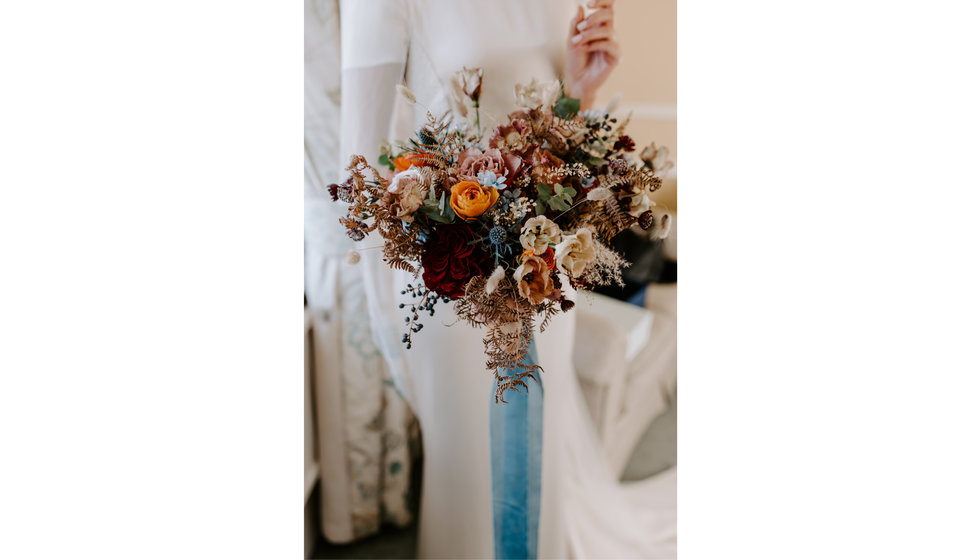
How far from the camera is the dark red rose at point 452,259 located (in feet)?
2.99

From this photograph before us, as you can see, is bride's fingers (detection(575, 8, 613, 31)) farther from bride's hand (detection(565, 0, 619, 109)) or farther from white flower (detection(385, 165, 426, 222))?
white flower (detection(385, 165, 426, 222))

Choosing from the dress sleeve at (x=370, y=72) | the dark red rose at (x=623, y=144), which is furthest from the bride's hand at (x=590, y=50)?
the dress sleeve at (x=370, y=72)

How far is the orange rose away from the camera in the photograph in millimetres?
888

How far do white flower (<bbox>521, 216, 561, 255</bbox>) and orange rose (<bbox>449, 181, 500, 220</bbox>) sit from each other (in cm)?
7

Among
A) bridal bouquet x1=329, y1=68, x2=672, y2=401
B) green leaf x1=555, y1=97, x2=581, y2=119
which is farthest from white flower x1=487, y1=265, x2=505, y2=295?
green leaf x1=555, y1=97, x2=581, y2=119

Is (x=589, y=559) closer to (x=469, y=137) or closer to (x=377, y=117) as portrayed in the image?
(x=469, y=137)

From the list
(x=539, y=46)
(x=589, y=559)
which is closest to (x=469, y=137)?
(x=539, y=46)

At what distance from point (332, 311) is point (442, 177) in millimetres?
623

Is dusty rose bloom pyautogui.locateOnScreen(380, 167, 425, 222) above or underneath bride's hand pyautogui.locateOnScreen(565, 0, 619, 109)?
underneath

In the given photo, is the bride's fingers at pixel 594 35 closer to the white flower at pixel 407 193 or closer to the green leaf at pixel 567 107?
the green leaf at pixel 567 107

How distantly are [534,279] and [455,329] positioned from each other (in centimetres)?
43

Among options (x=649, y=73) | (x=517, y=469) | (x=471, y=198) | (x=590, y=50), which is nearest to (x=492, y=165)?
(x=471, y=198)

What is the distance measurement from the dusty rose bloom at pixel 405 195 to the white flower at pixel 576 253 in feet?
0.79

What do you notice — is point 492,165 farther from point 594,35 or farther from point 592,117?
point 594,35
